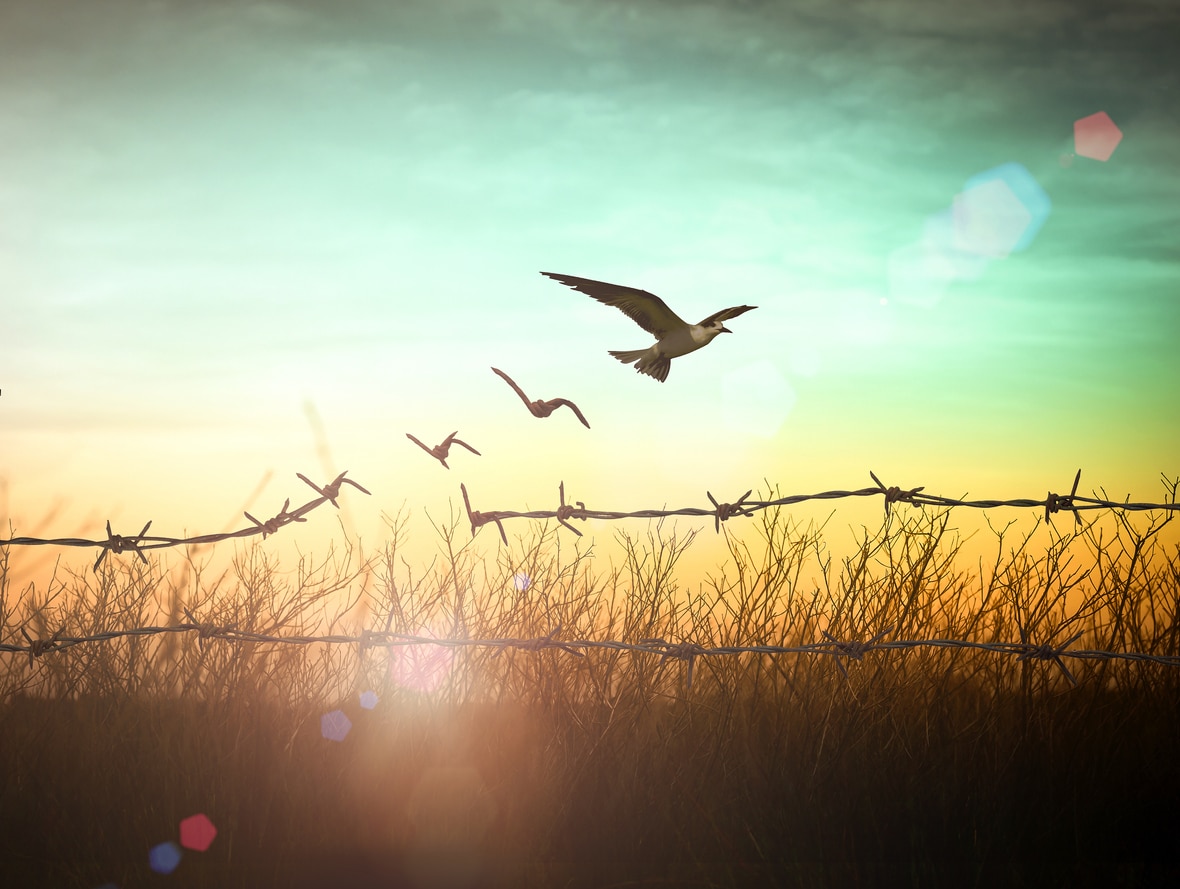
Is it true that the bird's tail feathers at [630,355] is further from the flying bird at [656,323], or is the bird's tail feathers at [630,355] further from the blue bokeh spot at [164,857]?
the blue bokeh spot at [164,857]

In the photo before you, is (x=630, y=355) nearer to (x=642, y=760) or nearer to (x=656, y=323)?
(x=656, y=323)

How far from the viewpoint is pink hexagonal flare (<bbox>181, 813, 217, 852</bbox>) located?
9.32 ft

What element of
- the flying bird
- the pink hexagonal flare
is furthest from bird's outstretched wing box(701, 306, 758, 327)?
the pink hexagonal flare

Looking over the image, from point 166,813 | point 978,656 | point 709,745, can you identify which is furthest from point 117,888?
point 978,656

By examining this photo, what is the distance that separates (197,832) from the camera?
288 cm

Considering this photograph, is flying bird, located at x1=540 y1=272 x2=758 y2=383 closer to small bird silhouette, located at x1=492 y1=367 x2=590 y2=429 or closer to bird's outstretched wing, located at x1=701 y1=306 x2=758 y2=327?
bird's outstretched wing, located at x1=701 y1=306 x2=758 y2=327

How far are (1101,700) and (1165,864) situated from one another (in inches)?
33.6

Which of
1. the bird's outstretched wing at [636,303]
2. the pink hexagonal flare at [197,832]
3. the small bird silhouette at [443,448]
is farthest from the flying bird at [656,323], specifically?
the pink hexagonal flare at [197,832]

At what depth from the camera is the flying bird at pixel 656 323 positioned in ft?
13.4

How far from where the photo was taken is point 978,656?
3707mm

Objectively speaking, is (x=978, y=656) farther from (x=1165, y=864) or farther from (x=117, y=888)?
(x=117, y=888)

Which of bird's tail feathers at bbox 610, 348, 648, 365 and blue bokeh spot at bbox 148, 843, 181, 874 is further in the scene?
bird's tail feathers at bbox 610, 348, 648, 365

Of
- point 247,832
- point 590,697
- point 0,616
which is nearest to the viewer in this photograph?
point 247,832

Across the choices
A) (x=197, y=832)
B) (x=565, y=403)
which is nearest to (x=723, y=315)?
(x=565, y=403)
